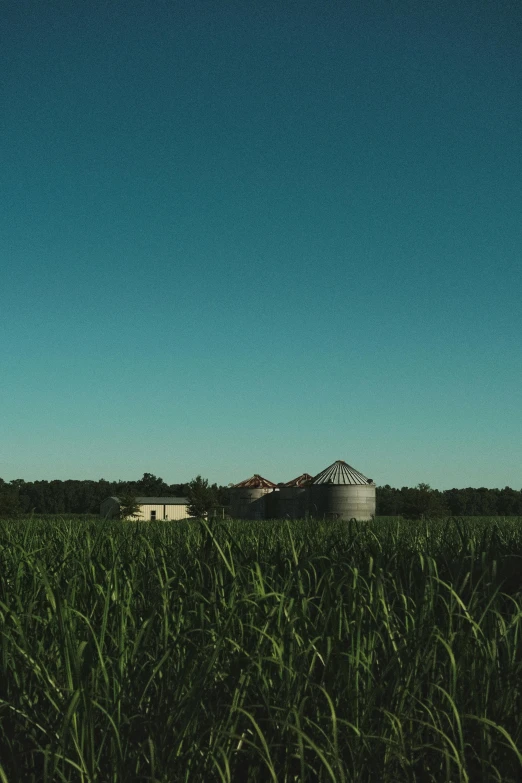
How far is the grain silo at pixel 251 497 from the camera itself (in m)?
48.4

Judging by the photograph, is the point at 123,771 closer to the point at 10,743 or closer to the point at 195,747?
the point at 195,747

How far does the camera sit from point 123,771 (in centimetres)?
216

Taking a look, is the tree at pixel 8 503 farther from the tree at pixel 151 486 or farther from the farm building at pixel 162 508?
the tree at pixel 151 486

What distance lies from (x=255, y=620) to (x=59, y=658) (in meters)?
0.84

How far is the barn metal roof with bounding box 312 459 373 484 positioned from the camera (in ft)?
124

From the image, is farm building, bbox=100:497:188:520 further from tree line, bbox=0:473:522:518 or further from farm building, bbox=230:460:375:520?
farm building, bbox=230:460:375:520

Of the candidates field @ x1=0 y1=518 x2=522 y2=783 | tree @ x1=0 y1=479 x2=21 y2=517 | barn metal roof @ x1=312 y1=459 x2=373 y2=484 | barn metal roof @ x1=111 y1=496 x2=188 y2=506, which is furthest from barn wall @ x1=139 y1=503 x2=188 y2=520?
field @ x1=0 y1=518 x2=522 y2=783

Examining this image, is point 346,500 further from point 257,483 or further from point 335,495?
point 257,483

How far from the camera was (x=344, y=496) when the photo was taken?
120 feet

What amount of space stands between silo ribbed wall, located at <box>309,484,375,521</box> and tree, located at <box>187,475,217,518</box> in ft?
78.3

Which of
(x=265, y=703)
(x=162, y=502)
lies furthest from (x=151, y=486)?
(x=265, y=703)

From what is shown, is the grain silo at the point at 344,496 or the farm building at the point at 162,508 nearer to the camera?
the grain silo at the point at 344,496

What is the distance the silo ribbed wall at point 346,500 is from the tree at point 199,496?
78.3ft

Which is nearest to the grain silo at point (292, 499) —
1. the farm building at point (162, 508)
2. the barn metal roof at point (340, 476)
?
the barn metal roof at point (340, 476)
